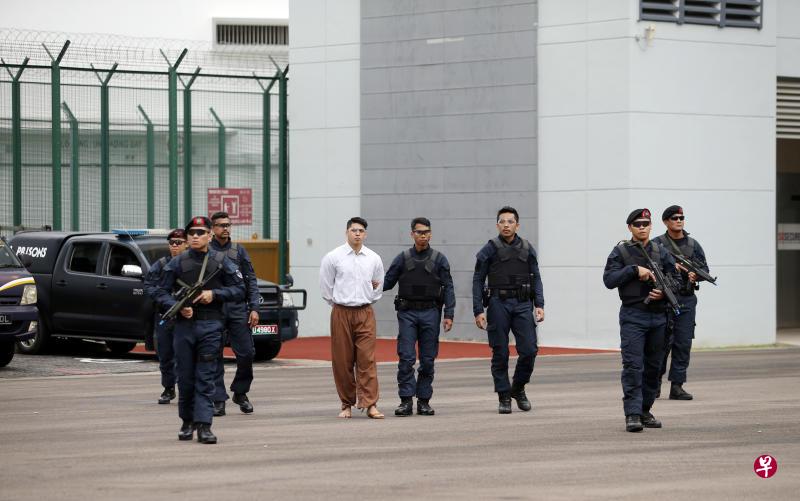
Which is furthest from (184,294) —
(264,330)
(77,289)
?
(77,289)

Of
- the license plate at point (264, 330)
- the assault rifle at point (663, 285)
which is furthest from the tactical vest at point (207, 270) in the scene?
the license plate at point (264, 330)

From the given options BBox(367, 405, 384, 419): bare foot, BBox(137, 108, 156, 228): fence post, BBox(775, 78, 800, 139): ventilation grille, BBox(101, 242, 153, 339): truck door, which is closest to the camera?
BBox(367, 405, 384, 419): bare foot

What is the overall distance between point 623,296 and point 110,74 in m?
16.2

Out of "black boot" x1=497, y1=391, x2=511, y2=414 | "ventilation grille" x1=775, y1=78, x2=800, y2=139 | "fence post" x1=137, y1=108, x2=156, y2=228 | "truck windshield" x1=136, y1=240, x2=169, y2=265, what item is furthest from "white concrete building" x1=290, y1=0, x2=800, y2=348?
"black boot" x1=497, y1=391, x2=511, y2=414

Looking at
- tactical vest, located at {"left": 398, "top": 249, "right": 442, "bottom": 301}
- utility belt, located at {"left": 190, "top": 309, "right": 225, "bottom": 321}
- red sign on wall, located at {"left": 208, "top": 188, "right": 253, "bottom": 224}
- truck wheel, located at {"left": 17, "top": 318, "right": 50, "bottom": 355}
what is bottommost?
truck wheel, located at {"left": 17, "top": 318, "right": 50, "bottom": 355}

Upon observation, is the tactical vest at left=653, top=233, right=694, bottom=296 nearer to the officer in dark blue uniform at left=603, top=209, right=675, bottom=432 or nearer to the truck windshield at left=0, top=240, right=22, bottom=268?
the officer in dark blue uniform at left=603, top=209, right=675, bottom=432

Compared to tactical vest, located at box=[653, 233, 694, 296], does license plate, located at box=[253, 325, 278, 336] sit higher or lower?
lower

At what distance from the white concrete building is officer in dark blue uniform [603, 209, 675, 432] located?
11735 millimetres

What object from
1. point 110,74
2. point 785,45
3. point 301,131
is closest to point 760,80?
point 785,45

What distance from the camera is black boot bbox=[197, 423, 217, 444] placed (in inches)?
469

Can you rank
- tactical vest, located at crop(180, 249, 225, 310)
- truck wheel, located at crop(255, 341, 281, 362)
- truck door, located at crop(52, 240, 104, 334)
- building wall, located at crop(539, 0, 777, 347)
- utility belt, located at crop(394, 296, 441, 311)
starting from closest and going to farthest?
tactical vest, located at crop(180, 249, 225, 310), utility belt, located at crop(394, 296, 441, 311), truck door, located at crop(52, 240, 104, 334), truck wheel, located at crop(255, 341, 281, 362), building wall, located at crop(539, 0, 777, 347)

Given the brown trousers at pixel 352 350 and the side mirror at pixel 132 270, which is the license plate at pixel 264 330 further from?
the brown trousers at pixel 352 350

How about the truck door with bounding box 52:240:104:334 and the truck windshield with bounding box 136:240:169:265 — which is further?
the truck door with bounding box 52:240:104:334

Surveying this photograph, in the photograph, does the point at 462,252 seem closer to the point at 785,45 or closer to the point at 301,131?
the point at 301,131
